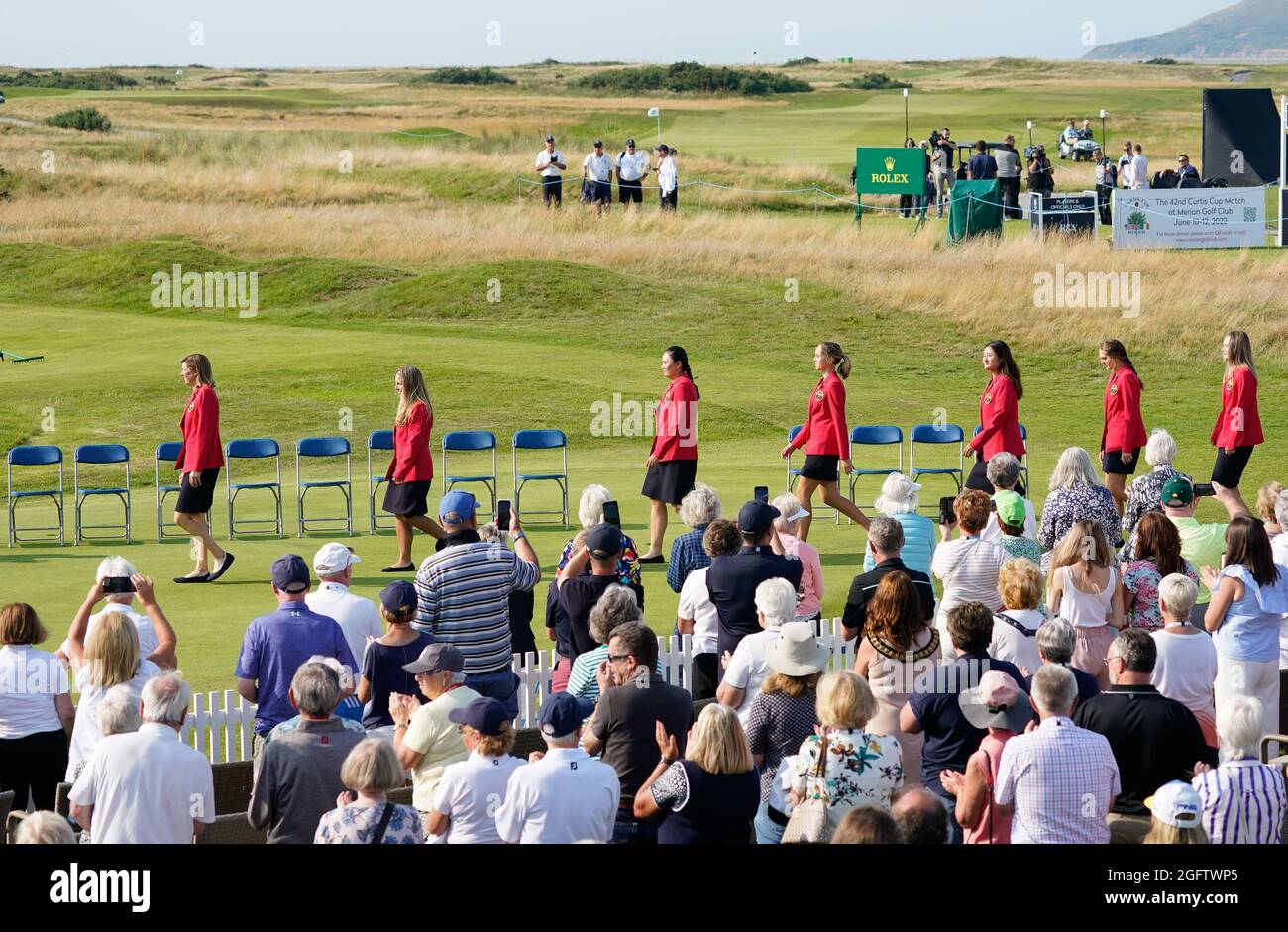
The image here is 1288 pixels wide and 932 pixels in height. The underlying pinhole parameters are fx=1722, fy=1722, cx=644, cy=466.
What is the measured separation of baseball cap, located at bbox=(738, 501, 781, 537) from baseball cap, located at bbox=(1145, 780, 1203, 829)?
3703mm

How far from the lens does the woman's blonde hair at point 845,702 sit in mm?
6879

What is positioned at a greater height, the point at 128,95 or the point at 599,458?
the point at 128,95

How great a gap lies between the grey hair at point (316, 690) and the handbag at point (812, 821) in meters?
1.99

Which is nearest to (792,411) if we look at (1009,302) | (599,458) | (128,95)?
(599,458)

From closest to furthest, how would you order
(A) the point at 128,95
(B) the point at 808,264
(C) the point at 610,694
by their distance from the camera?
(C) the point at 610,694, (B) the point at 808,264, (A) the point at 128,95

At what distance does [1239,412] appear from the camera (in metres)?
15.9

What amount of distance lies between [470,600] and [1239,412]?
9.21m

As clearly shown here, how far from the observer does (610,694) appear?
7574 mm

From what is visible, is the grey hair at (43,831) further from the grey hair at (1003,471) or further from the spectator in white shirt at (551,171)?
the spectator in white shirt at (551,171)

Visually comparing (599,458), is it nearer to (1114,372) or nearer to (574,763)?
(1114,372)

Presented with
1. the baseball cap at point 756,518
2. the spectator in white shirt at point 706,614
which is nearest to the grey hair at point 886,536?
the baseball cap at point 756,518

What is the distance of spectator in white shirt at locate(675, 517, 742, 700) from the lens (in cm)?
1002

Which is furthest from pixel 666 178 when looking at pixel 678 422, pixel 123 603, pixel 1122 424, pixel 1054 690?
pixel 1054 690
